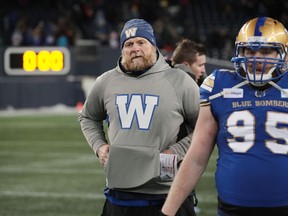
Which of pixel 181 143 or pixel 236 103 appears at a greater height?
pixel 236 103

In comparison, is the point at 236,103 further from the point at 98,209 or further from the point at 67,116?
the point at 67,116

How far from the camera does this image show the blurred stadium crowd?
22.7 metres

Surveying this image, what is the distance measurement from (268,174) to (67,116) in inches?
647

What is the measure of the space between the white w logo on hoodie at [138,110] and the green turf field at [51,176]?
343 centimetres

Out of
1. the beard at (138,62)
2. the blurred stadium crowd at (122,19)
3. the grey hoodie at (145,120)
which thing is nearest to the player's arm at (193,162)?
the grey hoodie at (145,120)

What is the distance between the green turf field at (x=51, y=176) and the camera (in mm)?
8242

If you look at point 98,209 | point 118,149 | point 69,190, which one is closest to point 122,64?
point 118,149

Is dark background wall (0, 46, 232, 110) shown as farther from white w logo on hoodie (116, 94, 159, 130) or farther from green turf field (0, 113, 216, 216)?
white w logo on hoodie (116, 94, 159, 130)

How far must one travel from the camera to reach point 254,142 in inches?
128

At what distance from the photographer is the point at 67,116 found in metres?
19.5

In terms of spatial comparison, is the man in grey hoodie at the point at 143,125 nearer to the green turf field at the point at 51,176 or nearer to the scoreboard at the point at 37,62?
the green turf field at the point at 51,176

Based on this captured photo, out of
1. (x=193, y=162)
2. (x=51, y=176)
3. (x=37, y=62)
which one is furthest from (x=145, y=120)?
(x=37, y=62)

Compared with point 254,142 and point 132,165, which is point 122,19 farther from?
point 254,142

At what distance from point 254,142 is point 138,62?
1436 millimetres
